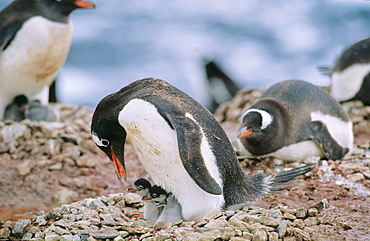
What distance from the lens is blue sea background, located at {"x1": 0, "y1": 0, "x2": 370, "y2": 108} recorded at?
1734 centimetres

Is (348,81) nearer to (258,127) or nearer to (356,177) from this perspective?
(258,127)

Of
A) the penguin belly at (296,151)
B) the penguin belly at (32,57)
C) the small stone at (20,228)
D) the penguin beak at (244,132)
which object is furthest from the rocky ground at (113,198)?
the penguin belly at (32,57)

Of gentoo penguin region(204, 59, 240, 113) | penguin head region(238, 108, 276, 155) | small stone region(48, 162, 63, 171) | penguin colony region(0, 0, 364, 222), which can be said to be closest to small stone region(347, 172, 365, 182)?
penguin colony region(0, 0, 364, 222)

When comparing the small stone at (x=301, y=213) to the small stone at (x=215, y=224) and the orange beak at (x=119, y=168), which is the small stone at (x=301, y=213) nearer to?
the small stone at (x=215, y=224)

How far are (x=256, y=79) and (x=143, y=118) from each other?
554 inches

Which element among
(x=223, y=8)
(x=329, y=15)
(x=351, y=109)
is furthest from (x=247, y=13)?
(x=351, y=109)

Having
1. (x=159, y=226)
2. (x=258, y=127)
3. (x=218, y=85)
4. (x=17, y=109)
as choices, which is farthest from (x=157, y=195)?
(x=218, y=85)

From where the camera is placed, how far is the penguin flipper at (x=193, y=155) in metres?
3.45

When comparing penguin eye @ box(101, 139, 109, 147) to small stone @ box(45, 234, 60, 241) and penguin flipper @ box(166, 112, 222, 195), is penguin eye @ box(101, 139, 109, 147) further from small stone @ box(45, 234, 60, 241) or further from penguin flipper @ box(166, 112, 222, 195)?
small stone @ box(45, 234, 60, 241)

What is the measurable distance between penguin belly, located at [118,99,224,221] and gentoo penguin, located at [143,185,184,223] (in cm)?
6

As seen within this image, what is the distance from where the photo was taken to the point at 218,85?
1309 cm

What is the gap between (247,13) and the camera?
22531mm

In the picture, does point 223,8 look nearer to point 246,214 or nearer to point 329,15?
point 329,15

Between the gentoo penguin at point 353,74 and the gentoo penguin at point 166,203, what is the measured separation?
15.1 feet
